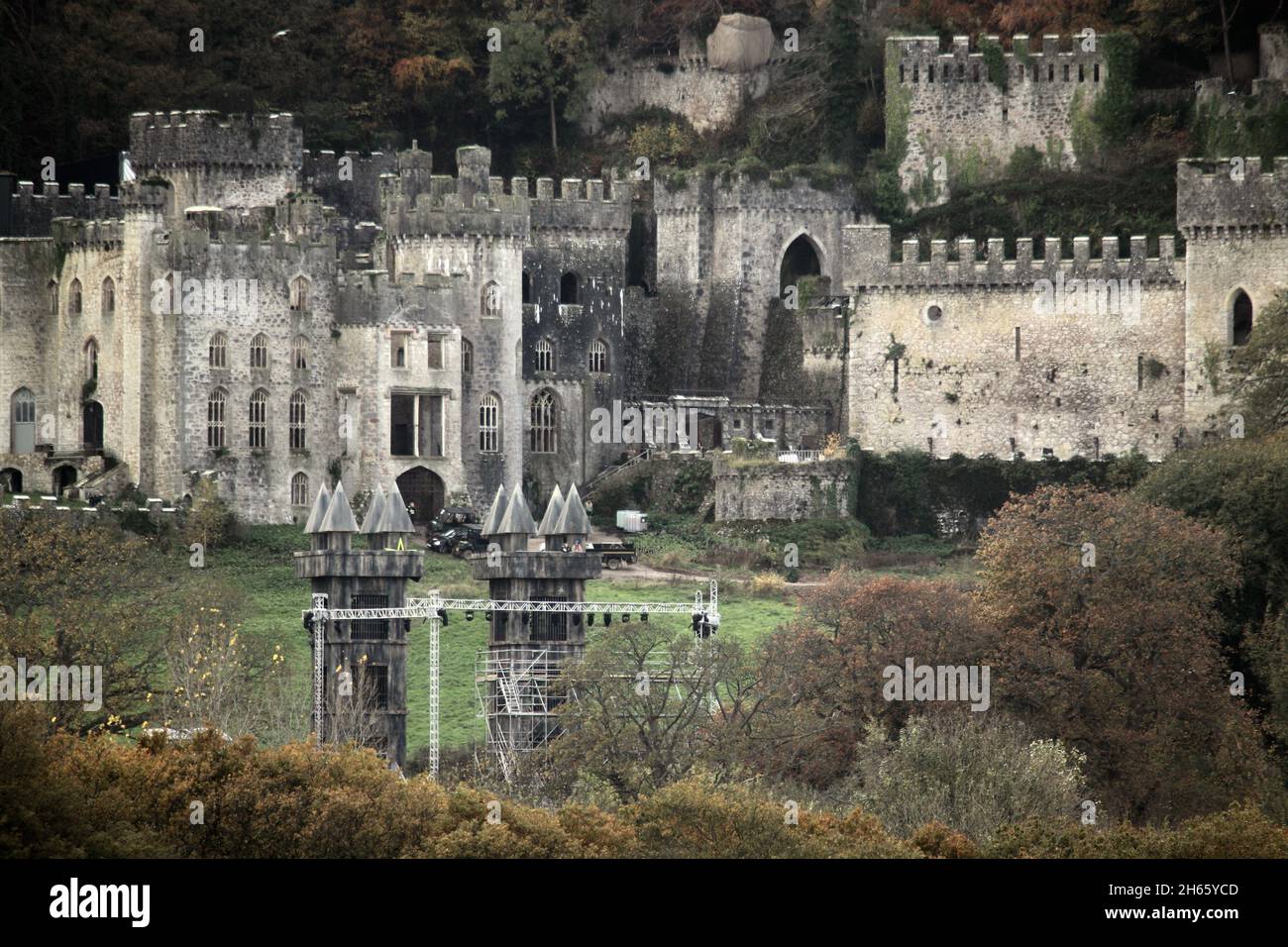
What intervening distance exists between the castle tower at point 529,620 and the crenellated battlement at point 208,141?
1928cm

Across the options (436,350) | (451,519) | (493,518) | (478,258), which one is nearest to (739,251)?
(478,258)

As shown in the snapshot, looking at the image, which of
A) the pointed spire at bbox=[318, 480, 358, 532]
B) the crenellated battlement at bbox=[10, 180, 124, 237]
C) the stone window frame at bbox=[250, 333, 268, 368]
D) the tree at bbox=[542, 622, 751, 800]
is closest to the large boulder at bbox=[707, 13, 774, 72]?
the crenellated battlement at bbox=[10, 180, 124, 237]

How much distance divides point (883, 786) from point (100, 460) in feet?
102

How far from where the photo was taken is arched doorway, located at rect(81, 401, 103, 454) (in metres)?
99.7

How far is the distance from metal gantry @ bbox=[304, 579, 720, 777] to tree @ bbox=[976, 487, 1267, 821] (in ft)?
24.4

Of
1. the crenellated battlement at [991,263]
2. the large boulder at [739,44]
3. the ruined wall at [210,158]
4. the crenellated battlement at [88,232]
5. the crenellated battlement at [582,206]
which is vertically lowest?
the crenellated battlement at [991,263]

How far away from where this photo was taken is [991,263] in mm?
102688

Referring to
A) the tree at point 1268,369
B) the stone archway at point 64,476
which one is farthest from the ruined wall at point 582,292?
the tree at point 1268,369

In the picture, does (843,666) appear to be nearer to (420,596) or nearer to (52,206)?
(420,596)

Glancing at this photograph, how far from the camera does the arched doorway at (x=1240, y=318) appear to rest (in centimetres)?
9875

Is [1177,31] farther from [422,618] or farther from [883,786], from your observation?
[883,786]

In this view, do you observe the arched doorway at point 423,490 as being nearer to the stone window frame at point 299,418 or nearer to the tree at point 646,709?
the stone window frame at point 299,418

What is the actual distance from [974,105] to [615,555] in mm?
20565
